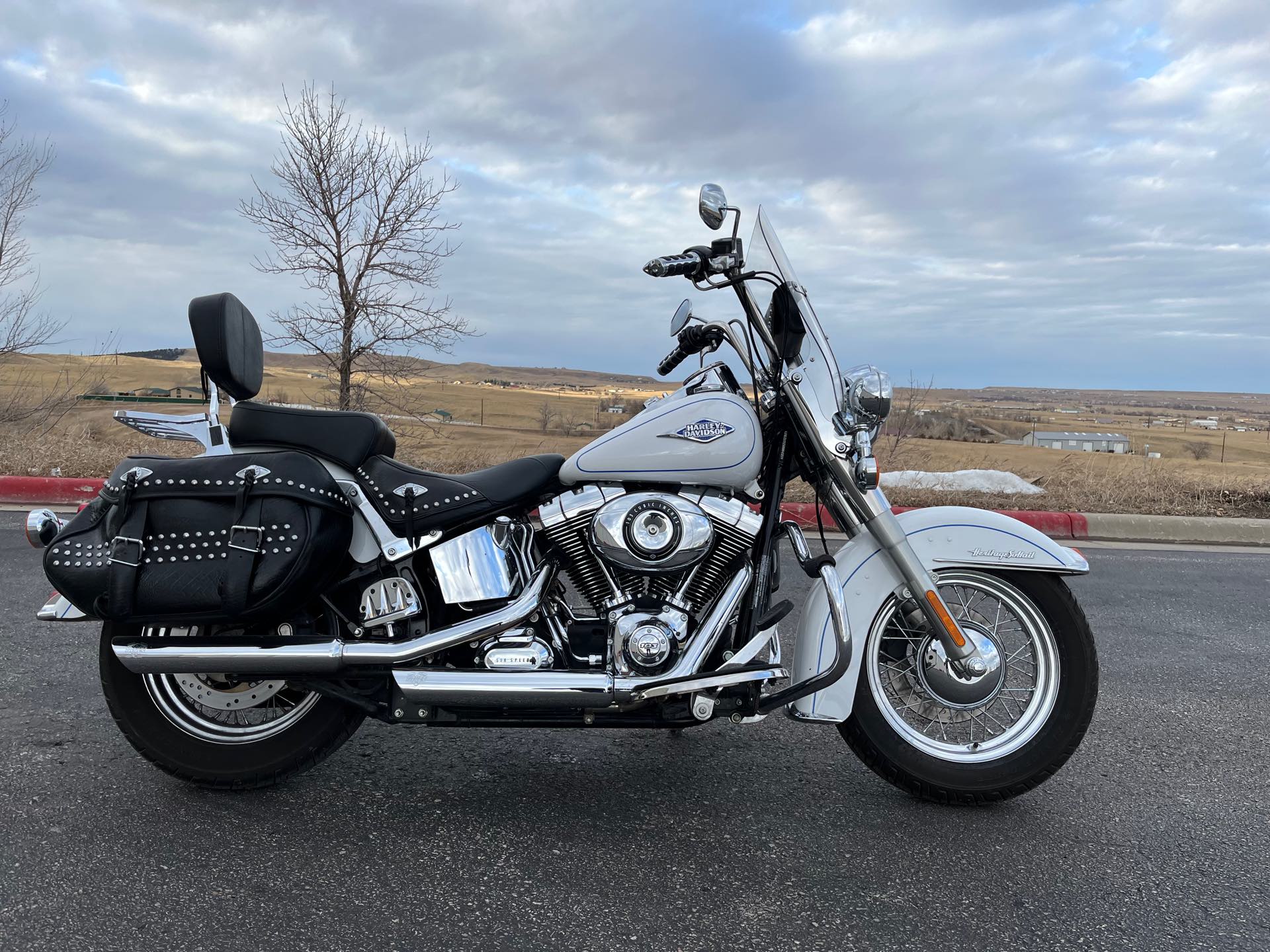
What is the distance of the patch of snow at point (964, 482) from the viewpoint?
9.63 metres

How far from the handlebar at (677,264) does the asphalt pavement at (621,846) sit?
172 centimetres

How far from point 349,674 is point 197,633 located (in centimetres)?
49

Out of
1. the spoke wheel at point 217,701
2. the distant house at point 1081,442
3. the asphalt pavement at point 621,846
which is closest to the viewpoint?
the asphalt pavement at point 621,846

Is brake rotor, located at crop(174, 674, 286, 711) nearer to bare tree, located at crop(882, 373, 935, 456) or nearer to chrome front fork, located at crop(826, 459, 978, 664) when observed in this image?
chrome front fork, located at crop(826, 459, 978, 664)

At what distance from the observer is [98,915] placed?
226 centimetres

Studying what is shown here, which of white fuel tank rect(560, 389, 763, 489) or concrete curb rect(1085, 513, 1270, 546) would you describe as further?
concrete curb rect(1085, 513, 1270, 546)

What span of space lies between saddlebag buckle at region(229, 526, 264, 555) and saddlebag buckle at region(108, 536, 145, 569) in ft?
0.85

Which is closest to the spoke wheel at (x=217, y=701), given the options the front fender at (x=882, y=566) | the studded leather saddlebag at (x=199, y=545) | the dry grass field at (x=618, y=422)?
the studded leather saddlebag at (x=199, y=545)

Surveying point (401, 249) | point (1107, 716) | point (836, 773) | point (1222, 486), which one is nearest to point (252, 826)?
point (836, 773)

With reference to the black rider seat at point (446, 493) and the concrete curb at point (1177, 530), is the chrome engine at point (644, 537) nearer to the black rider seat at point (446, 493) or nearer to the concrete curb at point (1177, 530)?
the black rider seat at point (446, 493)

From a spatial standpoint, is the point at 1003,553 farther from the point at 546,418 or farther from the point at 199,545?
the point at 546,418

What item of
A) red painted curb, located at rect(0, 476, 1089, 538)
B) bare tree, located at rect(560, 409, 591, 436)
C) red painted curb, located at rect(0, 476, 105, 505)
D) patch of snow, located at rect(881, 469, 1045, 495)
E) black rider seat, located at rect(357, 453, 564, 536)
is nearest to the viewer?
black rider seat, located at rect(357, 453, 564, 536)

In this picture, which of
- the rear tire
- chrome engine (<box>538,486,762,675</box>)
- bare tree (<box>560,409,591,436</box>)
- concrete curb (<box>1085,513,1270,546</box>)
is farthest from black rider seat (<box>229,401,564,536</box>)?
bare tree (<box>560,409,591,436</box>)

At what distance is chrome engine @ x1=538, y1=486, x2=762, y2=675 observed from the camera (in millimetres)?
Answer: 2715
